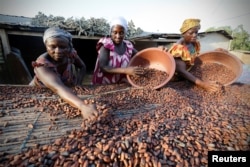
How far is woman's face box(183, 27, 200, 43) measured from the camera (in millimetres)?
2826

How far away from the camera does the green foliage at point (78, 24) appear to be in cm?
504

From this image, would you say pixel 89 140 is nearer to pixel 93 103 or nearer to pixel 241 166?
pixel 93 103

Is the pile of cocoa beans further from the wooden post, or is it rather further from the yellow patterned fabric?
the wooden post

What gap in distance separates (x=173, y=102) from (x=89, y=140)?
117 cm

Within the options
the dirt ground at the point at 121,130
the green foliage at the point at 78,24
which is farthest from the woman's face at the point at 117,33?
the green foliage at the point at 78,24

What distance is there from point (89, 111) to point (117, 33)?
1.42 metres

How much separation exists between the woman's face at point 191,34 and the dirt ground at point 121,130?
1155 millimetres

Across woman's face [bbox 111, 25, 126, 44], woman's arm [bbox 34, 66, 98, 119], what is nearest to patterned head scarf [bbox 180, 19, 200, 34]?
woman's face [bbox 111, 25, 126, 44]

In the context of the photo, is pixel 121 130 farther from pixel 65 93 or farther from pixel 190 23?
pixel 190 23

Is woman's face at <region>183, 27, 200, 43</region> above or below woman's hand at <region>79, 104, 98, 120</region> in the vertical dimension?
above

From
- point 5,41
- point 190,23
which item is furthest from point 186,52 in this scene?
point 5,41

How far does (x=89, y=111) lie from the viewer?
154cm

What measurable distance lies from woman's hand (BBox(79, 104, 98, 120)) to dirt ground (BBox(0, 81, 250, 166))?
6 centimetres

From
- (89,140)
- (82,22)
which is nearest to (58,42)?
(89,140)
